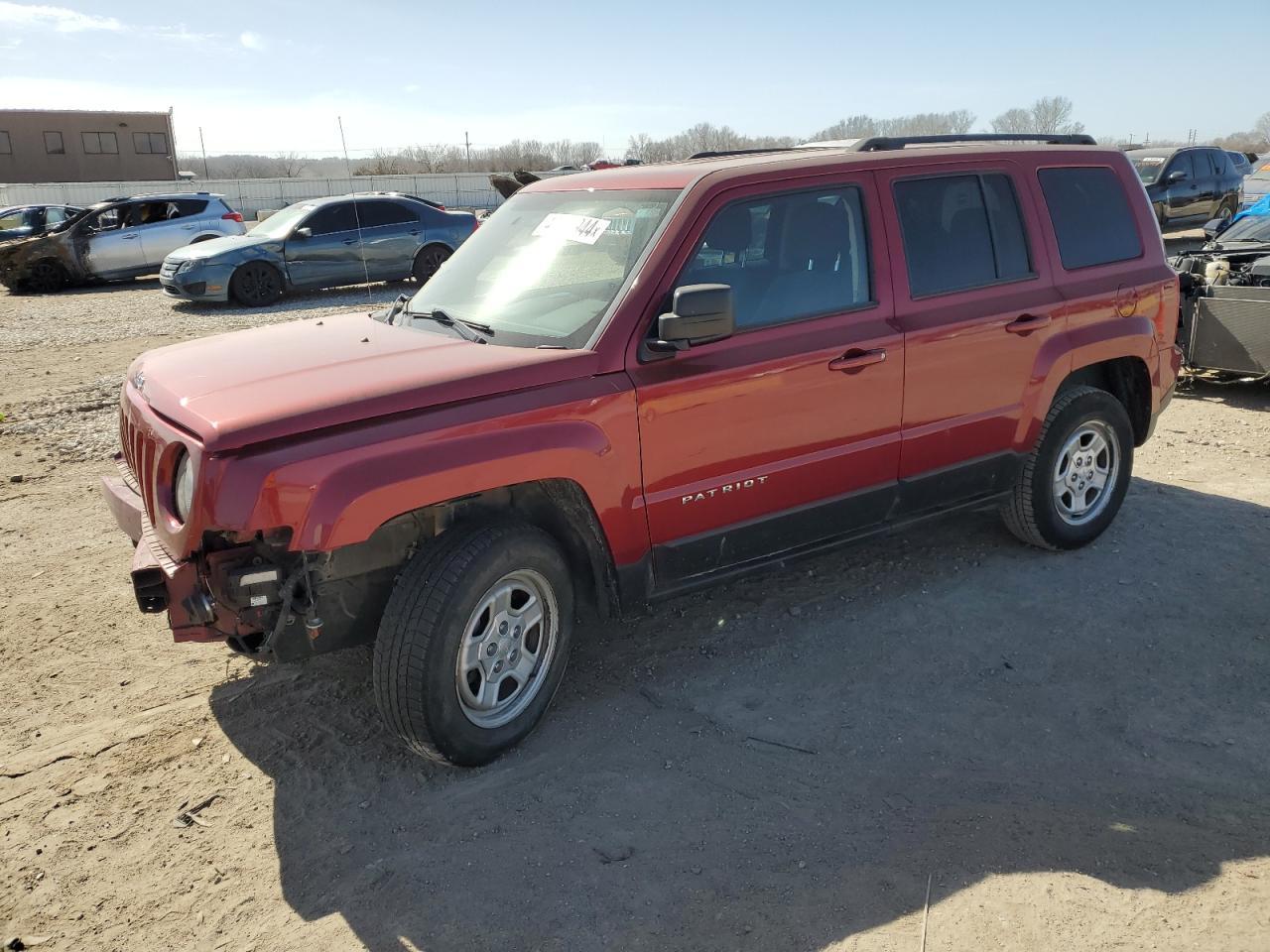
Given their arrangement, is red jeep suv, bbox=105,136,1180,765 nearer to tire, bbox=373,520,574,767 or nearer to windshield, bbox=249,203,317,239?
tire, bbox=373,520,574,767

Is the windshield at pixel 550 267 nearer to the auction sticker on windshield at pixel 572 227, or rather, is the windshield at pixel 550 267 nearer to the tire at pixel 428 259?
the auction sticker on windshield at pixel 572 227

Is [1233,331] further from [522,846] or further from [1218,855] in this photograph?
[522,846]

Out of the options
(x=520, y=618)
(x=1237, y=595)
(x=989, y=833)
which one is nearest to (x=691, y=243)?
(x=520, y=618)

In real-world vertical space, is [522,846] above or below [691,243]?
below

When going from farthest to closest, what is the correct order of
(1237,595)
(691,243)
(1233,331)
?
(1233,331) < (1237,595) < (691,243)

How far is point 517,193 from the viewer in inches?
191

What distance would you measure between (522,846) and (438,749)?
0.47 meters

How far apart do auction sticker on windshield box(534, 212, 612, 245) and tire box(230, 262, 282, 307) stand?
11.7m

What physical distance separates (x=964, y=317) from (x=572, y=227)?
1801mm

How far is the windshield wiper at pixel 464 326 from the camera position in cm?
388

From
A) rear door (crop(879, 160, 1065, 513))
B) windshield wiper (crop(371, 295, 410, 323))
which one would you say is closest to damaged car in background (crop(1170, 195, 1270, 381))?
rear door (crop(879, 160, 1065, 513))

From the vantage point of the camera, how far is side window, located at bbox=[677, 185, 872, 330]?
391cm

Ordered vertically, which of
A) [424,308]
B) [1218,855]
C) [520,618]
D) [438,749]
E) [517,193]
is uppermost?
[517,193]

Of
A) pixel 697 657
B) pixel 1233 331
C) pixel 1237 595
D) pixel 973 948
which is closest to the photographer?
pixel 973 948
